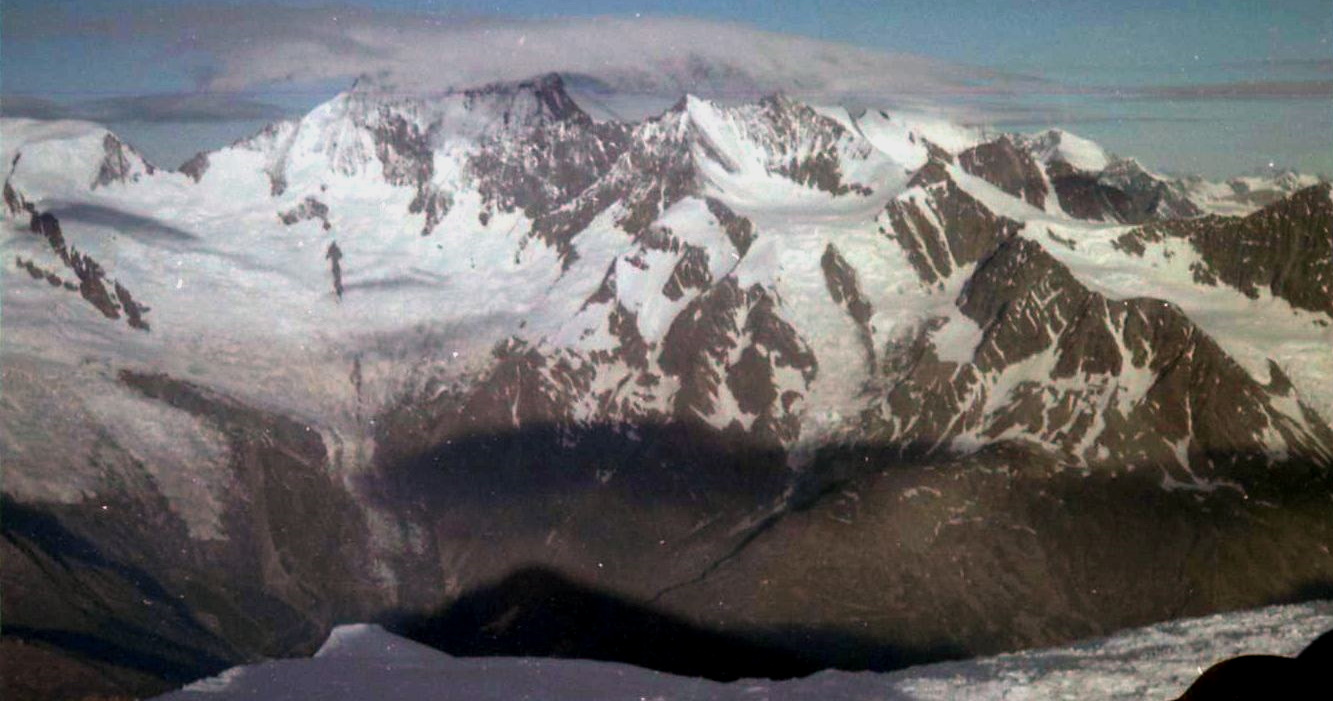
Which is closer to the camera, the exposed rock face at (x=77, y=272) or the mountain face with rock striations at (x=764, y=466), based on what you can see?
the mountain face with rock striations at (x=764, y=466)

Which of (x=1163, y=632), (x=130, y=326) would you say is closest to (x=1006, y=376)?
(x=130, y=326)

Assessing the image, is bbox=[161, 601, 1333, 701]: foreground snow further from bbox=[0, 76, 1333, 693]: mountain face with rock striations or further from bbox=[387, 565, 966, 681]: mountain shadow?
bbox=[0, 76, 1333, 693]: mountain face with rock striations

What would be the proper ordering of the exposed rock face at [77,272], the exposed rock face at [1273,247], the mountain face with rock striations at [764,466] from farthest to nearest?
the exposed rock face at [77,272], the exposed rock face at [1273,247], the mountain face with rock striations at [764,466]

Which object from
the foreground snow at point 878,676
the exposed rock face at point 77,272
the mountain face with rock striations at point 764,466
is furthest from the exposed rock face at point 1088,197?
the foreground snow at point 878,676

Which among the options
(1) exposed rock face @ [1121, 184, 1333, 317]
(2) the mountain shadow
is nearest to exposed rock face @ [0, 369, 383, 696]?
(2) the mountain shadow

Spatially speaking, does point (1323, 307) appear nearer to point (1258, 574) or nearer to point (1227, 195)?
point (1227, 195)

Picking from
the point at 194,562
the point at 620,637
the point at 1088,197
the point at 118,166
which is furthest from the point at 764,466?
the point at 118,166

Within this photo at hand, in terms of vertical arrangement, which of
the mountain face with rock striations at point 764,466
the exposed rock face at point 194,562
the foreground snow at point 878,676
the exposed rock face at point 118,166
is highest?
the foreground snow at point 878,676

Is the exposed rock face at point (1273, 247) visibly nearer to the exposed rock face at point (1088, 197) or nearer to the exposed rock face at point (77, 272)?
the exposed rock face at point (1088, 197)
